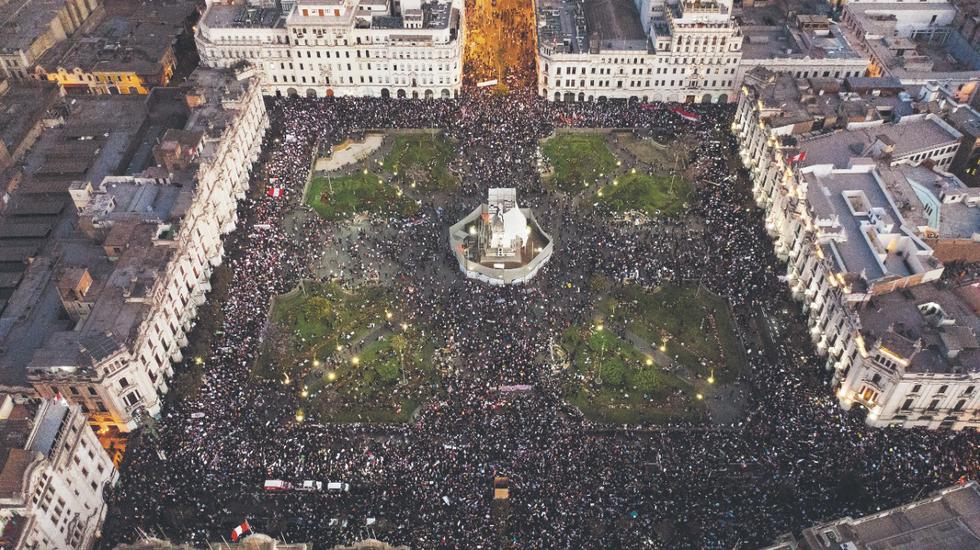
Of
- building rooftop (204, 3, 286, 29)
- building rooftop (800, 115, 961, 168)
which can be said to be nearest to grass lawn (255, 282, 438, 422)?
building rooftop (204, 3, 286, 29)

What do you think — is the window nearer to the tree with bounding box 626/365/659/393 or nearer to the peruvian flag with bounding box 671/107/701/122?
the tree with bounding box 626/365/659/393

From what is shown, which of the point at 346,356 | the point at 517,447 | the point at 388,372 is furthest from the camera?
the point at 346,356

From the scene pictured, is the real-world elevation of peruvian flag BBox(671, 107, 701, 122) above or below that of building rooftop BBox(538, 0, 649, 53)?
below

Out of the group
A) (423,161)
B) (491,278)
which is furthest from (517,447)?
(423,161)

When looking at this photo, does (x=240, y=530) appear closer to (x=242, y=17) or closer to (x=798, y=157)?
(x=798, y=157)

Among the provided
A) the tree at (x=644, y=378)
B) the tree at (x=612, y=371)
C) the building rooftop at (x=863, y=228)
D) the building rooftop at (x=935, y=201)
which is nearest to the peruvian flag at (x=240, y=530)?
the tree at (x=612, y=371)

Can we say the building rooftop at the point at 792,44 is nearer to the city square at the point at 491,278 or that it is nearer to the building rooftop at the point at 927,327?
the city square at the point at 491,278
